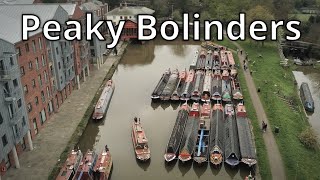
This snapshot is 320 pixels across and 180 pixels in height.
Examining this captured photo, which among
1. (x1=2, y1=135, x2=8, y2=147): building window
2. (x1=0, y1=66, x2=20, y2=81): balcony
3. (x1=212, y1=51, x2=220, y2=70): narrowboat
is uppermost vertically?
(x1=0, y1=66, x2=20, y2=81): balcony

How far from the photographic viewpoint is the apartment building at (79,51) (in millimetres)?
51647

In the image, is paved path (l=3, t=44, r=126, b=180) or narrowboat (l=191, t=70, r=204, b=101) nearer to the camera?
paved path (l=3, t=44, r=126, b=180)

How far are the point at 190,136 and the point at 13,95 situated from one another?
59.7 ft

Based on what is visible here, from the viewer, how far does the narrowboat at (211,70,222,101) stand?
50.2 metres

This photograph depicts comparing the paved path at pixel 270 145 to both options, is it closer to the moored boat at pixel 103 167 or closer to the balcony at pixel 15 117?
the moored boat at pixel 103 167

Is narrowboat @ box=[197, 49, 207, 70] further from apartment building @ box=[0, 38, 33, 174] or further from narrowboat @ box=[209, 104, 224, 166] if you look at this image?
apartment building @ box=[0, 38, 33, 174]

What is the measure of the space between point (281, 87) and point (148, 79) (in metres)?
22.2

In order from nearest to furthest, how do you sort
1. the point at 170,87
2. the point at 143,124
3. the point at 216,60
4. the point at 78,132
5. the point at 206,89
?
the point at 78,132 < the point at 143,124 < the point at 206,89 < the point at 170,87 < the point at 216,60

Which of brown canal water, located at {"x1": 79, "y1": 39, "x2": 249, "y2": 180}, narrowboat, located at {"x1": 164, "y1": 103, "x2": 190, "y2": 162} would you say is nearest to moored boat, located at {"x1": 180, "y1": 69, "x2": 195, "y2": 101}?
brown canal water, located at {"x1": 79, "y1": 39, "x2": 249, "y2": 180}

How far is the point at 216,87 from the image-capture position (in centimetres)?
5262

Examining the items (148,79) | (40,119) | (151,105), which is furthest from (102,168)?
(148,79)

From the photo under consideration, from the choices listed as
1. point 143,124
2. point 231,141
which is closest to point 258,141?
point 231,141

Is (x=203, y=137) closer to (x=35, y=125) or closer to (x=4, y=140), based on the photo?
(x=35, y=125)

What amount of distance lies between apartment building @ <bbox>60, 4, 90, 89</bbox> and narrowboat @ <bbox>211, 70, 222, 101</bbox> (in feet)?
67.1
